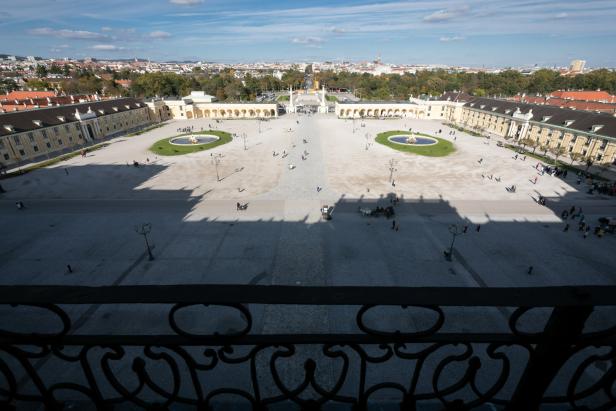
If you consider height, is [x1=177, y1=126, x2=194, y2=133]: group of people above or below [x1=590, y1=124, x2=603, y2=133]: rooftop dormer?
below

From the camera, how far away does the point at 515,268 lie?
710 inches

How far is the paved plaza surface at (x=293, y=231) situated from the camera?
54.4 feet

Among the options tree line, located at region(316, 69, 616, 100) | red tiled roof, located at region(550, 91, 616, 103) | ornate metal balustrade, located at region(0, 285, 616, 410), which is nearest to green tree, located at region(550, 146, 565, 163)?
red tiled roof, located at region(550, 91, 616, 103)

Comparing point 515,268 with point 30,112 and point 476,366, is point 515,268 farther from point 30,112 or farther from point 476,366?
point 30,112

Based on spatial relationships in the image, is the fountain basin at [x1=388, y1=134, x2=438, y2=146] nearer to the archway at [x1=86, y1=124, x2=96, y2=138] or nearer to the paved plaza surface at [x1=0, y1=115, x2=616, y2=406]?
the paved plaza surface at [x1=0, y1=115, x2=616, y2=406]

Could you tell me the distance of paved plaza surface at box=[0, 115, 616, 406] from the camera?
1659 cm

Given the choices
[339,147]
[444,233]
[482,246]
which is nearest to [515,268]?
[482,246]

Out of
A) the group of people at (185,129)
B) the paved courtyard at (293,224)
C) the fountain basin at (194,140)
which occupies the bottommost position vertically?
the paved courtyard at (293,224)

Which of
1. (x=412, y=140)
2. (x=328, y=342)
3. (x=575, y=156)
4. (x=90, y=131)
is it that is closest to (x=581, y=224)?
(x=575, y=156)

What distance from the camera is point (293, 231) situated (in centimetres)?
2208

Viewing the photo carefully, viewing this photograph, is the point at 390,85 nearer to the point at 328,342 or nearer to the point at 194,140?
the point at 194,140

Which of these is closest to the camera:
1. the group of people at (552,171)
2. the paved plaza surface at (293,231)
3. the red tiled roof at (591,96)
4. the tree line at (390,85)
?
the paved plaza surface at (293,231)

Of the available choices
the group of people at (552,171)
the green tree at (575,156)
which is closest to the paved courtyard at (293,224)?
the group of people at (552,171)

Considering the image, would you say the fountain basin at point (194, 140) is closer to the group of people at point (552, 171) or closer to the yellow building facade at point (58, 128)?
the yellow building facade at point (58, 128)
